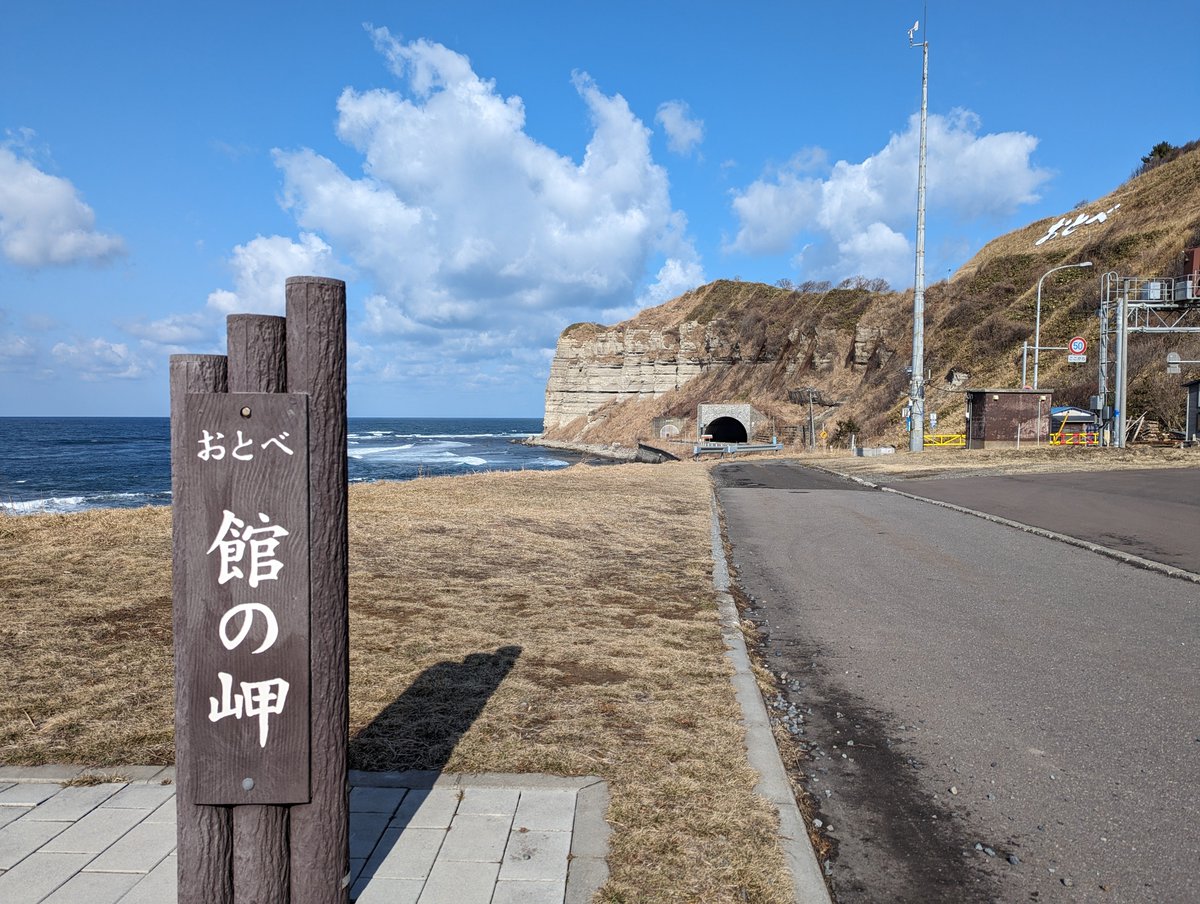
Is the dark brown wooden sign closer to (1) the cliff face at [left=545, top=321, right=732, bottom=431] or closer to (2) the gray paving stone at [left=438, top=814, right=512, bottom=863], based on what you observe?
(2) the gray paving stone at [left=438, top=814, right=512, bottom=863]

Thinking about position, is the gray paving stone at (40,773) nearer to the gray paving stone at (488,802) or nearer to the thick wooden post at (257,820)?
the thick wooden post at (257,820)

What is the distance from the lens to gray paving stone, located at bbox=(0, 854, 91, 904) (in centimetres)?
313

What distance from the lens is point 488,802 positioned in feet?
12.7

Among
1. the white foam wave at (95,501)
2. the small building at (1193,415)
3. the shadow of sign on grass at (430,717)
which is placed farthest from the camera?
the white foam wave at (95,501)

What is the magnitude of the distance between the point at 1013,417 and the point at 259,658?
40.7 metres

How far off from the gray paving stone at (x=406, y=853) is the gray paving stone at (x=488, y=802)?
0.20 meters

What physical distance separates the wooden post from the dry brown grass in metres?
1.21

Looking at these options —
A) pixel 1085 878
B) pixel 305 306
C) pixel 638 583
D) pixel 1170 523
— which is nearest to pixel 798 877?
pixel 1085 878

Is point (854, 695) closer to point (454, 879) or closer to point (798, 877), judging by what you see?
point (798, 877)

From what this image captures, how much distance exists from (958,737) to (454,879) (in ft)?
10.5

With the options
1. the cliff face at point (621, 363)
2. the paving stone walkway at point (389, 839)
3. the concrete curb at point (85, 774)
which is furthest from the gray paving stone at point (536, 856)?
the cliff face at point (621, 363)

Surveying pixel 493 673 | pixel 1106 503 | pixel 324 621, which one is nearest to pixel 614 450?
pixel 1106 503

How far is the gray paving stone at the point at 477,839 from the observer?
3.41 m

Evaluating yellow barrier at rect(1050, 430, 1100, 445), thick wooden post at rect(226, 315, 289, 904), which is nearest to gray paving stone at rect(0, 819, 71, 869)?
thick wooden post at rect(226, 315, 289, 904)
